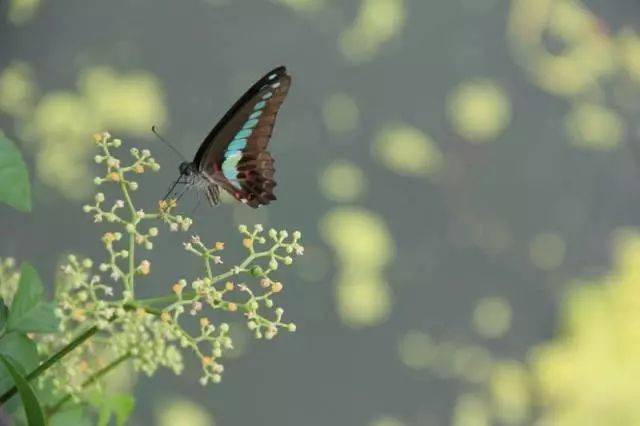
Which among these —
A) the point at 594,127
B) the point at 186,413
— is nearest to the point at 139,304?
the point at 186,413

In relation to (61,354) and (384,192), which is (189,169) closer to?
(61,354)

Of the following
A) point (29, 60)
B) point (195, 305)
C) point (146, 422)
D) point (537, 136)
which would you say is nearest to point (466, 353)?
point (537, 136)

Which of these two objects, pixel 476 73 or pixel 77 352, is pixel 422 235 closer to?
pixel 476 73

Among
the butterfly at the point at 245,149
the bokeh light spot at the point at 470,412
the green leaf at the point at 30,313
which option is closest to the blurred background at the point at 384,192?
the bokeh light spot at the point at 470,412

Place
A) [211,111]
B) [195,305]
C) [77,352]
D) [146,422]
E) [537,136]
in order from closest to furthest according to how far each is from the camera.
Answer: [195,305]
[77,352]
[146,422]
[211,111]
[537,136]

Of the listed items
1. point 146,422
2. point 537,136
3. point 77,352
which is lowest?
point 77,352
